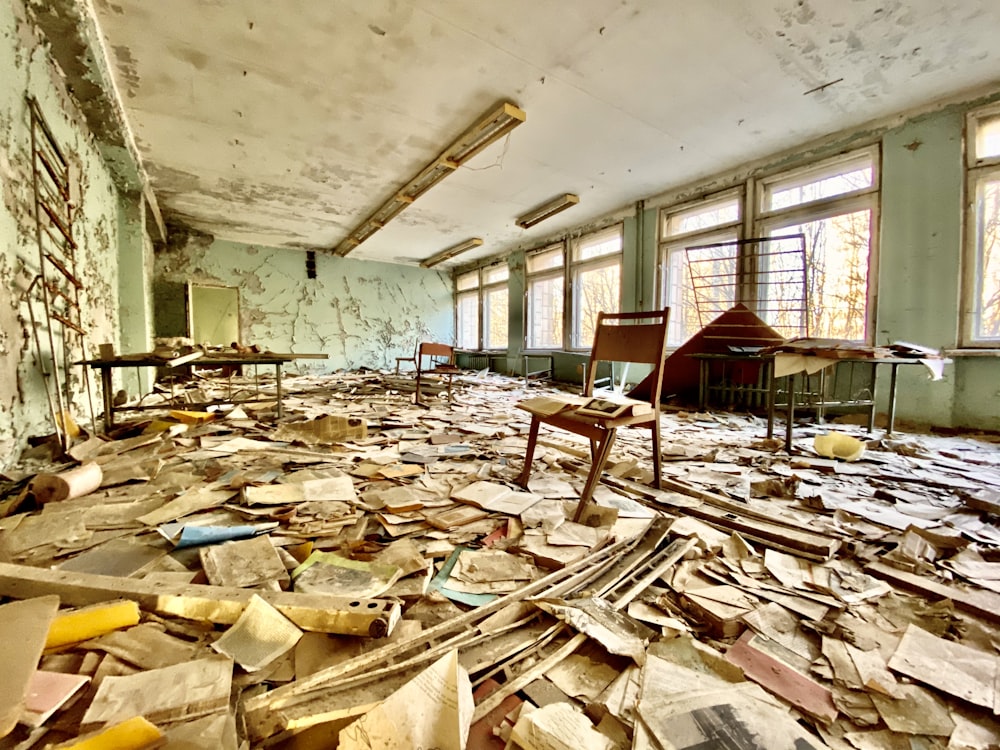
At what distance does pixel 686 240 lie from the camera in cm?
590

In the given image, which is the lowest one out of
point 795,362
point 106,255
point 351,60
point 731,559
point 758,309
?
point 731,559

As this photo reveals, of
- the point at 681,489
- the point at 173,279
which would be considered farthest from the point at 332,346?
the point at 681,489

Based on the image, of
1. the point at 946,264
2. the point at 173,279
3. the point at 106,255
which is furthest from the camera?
the point at 173,279

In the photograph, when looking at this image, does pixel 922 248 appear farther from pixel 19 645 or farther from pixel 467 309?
pixel 467 309

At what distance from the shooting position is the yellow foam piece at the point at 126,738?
669mm

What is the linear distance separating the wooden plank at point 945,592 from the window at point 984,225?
374 centimetres

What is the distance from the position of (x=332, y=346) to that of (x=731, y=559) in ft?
32.7

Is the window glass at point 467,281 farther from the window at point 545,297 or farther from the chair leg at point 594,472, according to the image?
the chair leg at point 594,472

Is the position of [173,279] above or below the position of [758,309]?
above

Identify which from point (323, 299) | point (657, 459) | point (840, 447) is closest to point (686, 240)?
point (840, 447)

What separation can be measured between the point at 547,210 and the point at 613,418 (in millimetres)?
5735

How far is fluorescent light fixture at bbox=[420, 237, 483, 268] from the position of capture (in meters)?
8.84

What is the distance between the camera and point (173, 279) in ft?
27.5

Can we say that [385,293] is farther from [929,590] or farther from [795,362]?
[929,590]
